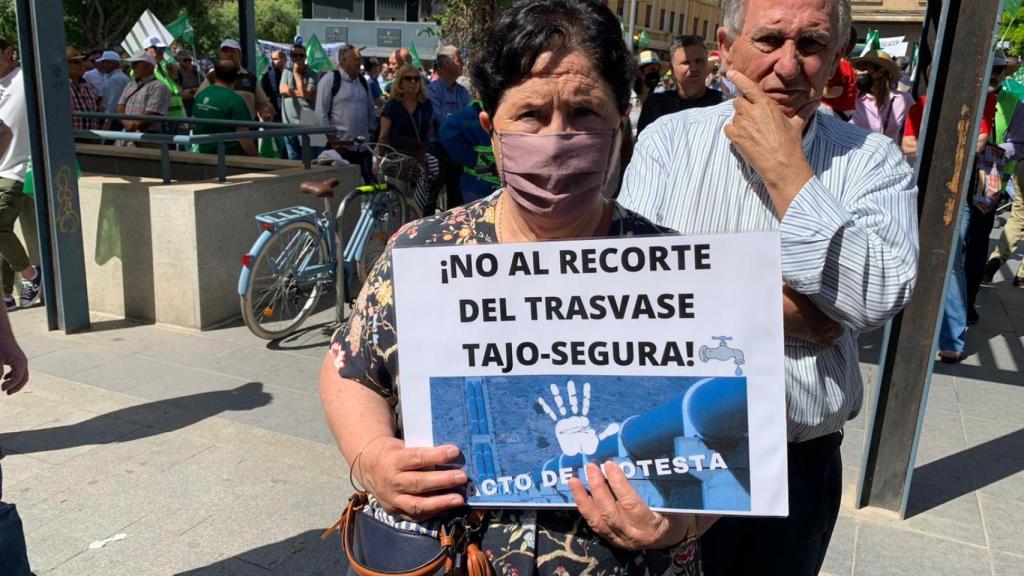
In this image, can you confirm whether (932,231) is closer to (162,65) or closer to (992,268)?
(992,268)

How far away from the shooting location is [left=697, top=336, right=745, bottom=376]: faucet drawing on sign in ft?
4.34

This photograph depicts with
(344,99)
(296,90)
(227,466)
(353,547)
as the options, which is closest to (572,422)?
(353,547)

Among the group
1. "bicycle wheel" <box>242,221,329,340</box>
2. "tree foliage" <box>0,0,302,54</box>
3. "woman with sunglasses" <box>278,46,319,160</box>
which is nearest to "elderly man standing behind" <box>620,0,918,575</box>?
"bicycle wheel" <box>242,221,329,340</box>

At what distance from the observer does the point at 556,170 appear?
4.85ft

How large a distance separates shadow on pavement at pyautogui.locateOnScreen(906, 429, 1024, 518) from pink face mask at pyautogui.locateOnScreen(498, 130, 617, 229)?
3064mm

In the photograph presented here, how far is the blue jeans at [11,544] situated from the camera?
7.43ft

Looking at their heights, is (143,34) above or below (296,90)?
above

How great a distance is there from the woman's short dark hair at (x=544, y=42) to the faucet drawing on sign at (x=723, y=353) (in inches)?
19.7

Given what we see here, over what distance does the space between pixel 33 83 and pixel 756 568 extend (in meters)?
5.58

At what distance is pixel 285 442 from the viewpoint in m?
4.32

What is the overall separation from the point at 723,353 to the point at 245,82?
9165 mm

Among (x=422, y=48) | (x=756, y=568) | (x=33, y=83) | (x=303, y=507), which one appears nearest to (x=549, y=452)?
(x=756, y=568)

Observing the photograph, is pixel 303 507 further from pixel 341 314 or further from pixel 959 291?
pixel 959 291

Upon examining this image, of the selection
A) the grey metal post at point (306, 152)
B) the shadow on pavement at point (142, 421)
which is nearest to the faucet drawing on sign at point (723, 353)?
the shadow on pavement at point (142, 421)
